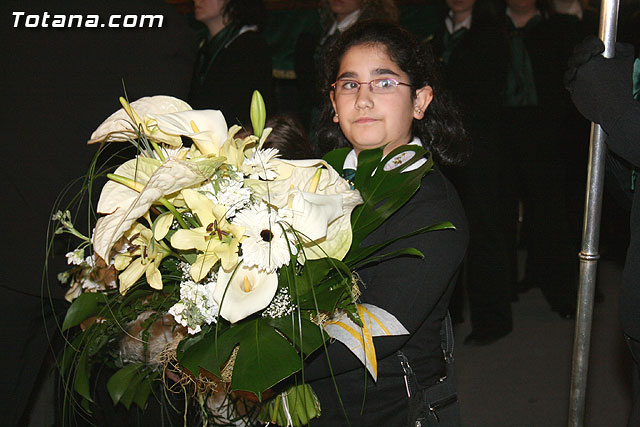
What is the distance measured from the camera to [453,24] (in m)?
3.32

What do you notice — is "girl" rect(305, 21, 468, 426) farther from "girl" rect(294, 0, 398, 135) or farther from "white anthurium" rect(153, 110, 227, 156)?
"girl" rect(294, 0, 398, 135)

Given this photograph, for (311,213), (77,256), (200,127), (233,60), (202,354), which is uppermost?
(233,60)

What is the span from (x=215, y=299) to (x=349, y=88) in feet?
2.00

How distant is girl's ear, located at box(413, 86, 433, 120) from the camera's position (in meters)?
1.53

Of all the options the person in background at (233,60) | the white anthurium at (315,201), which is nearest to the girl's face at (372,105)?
the white anthurium at (315,201)

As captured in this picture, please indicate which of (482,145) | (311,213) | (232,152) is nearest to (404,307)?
(311,213)

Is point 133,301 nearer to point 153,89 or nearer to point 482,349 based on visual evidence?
point 153,89

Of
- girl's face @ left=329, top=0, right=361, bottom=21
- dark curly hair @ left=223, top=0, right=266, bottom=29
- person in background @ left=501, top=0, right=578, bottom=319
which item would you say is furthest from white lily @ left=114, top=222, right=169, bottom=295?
person in background @ left=501, top=0, right=578, bottom=319

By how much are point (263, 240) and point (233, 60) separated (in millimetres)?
1809

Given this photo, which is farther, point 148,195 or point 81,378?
point 81,378

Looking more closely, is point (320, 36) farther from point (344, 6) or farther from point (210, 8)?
point (210, 8)

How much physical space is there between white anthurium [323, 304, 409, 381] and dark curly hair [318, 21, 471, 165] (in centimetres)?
53

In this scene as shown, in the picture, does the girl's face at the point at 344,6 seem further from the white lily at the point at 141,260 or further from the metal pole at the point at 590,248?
the white lily at the point at 141,260

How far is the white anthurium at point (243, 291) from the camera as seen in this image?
1020 millimetres
